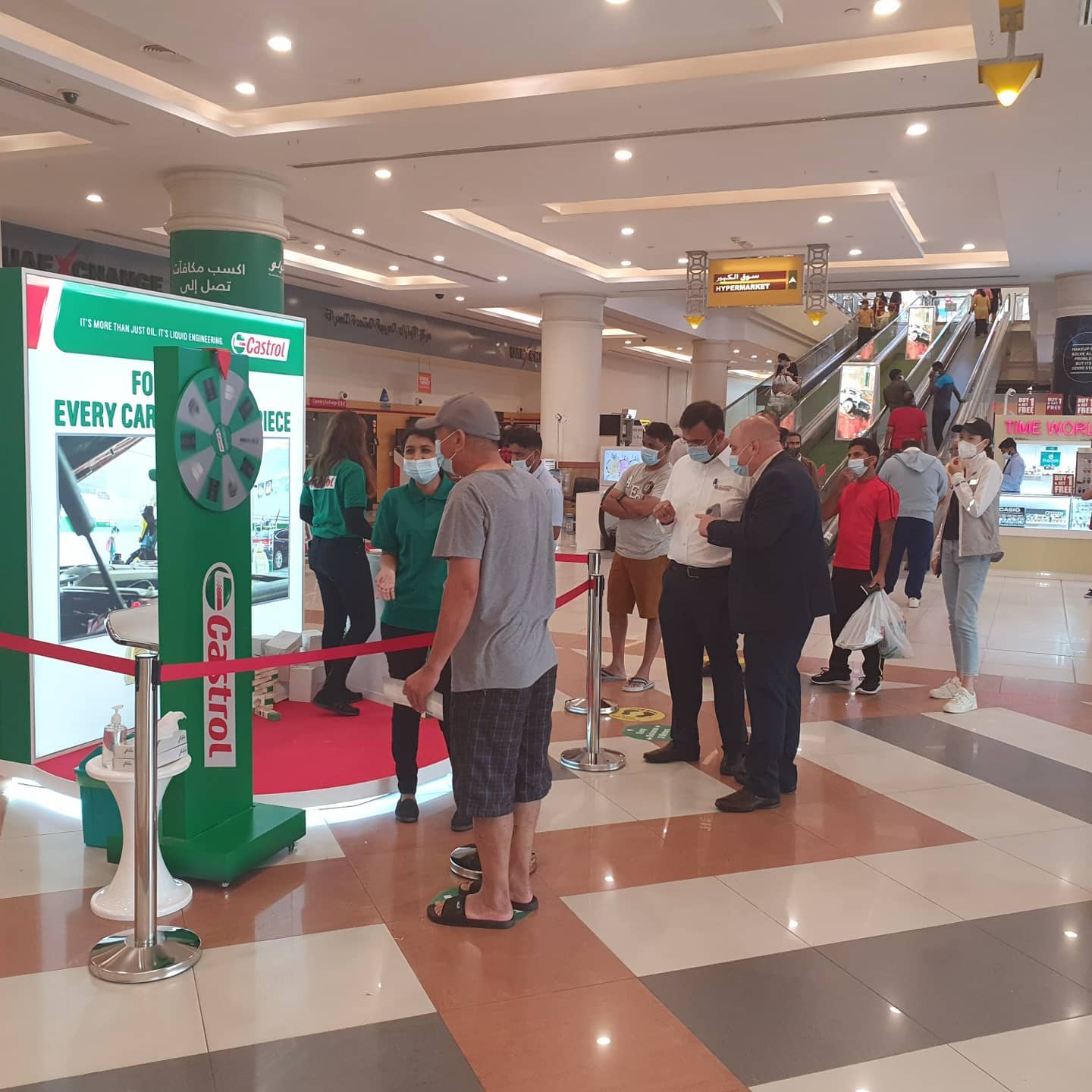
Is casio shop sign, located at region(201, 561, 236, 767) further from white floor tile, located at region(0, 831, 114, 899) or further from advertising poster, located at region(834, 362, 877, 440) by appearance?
advertising poster, located at region(834, 362, 877, 440)

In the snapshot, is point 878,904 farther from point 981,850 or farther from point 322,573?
point 322,573

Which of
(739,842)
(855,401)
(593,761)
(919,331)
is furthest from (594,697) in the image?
(919,331)

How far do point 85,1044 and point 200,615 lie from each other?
51.9 inches

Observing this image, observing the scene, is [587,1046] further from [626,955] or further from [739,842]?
[739,842]

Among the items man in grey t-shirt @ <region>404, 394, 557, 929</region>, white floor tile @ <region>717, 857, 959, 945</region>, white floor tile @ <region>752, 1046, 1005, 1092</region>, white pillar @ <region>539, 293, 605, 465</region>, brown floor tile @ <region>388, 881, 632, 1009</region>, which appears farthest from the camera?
white pillar @ <region>539, 293, 605, 465</region>

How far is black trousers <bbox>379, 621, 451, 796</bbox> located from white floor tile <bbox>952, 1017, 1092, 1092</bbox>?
2010 mm

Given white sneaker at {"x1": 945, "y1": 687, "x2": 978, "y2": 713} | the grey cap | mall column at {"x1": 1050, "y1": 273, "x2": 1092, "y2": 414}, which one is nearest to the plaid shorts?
the grey cap

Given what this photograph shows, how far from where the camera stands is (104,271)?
12.7m

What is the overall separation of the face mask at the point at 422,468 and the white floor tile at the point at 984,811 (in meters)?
2.45

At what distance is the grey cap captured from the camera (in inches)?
112

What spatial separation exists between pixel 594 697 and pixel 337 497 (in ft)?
5.30

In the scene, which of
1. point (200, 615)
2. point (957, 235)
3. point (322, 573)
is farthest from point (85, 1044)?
Answer: point (957, 235)

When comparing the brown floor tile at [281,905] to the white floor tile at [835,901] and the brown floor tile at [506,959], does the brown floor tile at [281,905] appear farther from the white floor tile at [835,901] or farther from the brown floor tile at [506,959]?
the white floor tile at [835,901]

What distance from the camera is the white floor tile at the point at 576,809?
3.90 meters
